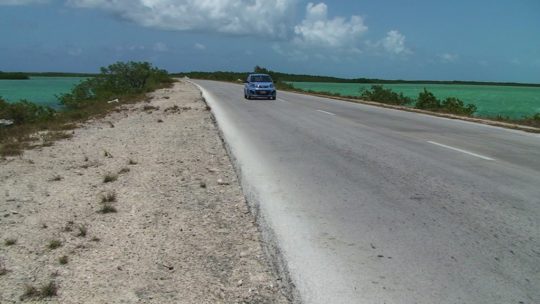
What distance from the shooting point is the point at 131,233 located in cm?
550

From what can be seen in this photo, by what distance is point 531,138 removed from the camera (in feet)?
46.3

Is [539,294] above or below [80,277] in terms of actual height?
above

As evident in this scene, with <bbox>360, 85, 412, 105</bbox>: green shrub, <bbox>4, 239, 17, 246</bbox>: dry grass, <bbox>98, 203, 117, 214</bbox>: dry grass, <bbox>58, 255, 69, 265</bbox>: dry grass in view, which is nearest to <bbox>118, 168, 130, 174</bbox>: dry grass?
<bbox>98, 203, 117, 214</bbox>: dry grass

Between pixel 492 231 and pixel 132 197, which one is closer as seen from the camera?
pixel 492 231

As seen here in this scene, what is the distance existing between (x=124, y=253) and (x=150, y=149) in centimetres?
715

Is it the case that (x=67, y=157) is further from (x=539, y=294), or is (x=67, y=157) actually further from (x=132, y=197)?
(x=539, y=294)

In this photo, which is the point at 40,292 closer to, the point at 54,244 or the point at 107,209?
the point at 54,244

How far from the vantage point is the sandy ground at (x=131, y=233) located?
4.06 meters

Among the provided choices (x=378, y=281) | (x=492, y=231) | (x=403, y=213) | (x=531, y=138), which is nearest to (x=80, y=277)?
(x=378, y=281)

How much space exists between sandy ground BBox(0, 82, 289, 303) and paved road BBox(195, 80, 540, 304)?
1.48 ft

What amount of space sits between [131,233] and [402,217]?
3.01 m

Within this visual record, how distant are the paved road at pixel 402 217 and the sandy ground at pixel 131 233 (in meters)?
0.45

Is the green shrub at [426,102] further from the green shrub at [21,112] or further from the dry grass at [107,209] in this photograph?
the dry grass at [107,209]

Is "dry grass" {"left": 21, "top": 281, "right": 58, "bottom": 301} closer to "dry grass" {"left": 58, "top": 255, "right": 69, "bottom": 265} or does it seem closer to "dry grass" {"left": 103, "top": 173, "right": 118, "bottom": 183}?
"dry grass" {"left": 58, "top": 255, "right": 69, "bottom": 265}
